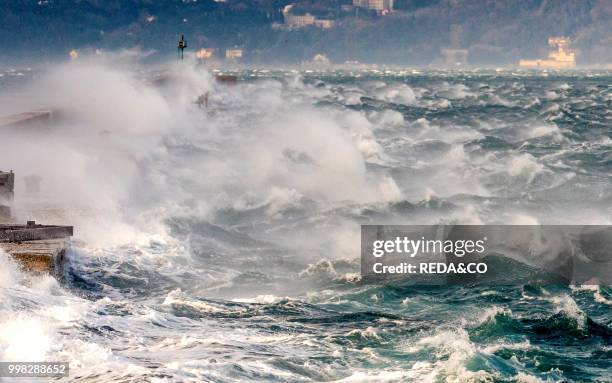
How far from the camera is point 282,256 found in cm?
2239

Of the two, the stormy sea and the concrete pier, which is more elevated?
the concrete pier

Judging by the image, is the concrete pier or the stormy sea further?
the concrete pier

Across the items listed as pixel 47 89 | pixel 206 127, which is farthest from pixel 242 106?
pixel 206 127

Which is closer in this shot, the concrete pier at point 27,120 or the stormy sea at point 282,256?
the stormy sea at point 282,256

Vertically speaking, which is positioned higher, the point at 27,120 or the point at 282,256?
the point at 27,120

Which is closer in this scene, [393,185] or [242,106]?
[393,185]

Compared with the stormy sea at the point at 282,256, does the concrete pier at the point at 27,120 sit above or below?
above

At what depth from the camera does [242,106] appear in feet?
249

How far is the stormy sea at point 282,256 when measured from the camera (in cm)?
1410

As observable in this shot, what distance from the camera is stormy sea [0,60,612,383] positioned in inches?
555

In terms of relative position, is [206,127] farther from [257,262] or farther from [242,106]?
[257,262]

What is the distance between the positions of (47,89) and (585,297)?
62044 mm

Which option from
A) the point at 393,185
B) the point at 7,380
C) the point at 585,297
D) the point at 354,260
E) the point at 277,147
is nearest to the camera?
the point at 7,380

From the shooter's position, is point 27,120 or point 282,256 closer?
point 282,256
